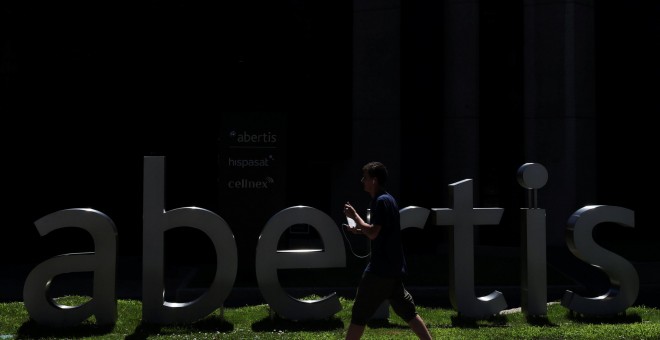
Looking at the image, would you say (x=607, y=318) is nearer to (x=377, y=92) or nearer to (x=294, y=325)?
(x=294, y=325)

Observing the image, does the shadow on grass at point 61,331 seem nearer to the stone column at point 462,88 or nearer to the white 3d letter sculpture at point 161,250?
the white 3d letter sculpture at point 161,250

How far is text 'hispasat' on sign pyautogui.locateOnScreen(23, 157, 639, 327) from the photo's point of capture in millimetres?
9797

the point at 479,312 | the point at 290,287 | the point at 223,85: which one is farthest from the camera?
the point at 223,85

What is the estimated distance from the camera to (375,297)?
25.7ft

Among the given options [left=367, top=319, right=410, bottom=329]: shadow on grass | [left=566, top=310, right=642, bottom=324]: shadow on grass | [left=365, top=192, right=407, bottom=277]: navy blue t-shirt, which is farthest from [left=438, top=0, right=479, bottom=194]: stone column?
[left=365, top=192, right=407, bottom=277]: navy blue t-shirt

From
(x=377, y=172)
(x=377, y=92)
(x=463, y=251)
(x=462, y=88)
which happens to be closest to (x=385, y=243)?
(x=377, y=172)

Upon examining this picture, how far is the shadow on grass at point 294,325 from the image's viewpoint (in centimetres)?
1006

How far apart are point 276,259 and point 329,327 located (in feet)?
3.32

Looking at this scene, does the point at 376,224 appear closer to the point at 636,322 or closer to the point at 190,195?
the point at 636,322

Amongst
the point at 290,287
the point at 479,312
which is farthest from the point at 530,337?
the point at 290,287

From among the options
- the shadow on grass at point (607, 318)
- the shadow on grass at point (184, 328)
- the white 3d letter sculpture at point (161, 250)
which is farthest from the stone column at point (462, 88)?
the white 3d letter sculpture at point (161, 250)

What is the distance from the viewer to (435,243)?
22.0m

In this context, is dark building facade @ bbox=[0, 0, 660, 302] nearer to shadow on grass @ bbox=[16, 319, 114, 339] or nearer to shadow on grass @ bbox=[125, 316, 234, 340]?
shadow on grass @ bbox=[125, 316, 234, 340]

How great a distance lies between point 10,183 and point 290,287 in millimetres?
8321
